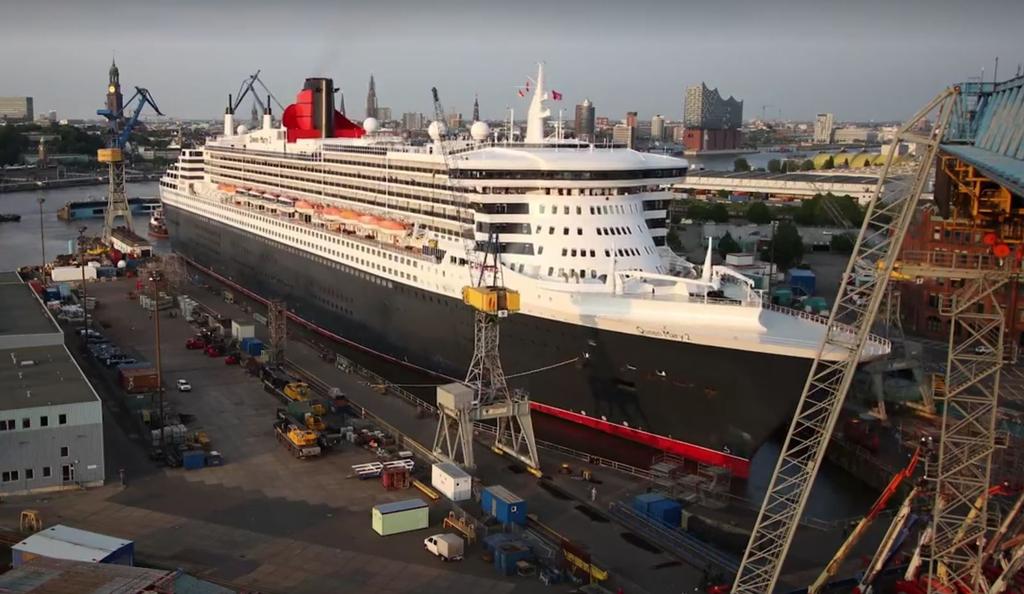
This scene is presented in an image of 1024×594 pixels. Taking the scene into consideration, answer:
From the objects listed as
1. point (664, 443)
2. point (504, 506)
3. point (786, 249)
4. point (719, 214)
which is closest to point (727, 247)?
point (786, 249)

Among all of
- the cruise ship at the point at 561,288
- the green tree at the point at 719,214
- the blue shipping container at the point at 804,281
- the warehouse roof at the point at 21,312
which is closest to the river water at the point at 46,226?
the warehouse roof at the point at 21,312

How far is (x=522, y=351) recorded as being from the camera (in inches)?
1019

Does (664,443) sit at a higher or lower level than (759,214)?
lower

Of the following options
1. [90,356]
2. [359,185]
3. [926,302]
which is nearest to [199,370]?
[90,356]

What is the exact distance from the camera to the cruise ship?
22359 mm

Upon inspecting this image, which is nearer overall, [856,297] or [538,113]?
[856,297]

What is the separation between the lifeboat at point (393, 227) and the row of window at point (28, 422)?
13.7m

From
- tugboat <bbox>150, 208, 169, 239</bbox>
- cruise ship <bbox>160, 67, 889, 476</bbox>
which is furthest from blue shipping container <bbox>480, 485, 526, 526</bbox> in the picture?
tugboat <bbox>150, 208, 169, 239</bbox>

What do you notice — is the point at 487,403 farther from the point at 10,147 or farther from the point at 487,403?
the point at 10,147

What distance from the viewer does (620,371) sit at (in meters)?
24.0

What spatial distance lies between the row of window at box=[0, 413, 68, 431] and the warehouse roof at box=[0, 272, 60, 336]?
8179 millimetres

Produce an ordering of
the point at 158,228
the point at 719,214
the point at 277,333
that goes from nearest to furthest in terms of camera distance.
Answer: the point at 277,333 < the point at 719,214 < the point at 158,228

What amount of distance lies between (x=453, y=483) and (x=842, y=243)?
147 ft

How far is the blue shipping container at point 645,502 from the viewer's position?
64.5 ft
